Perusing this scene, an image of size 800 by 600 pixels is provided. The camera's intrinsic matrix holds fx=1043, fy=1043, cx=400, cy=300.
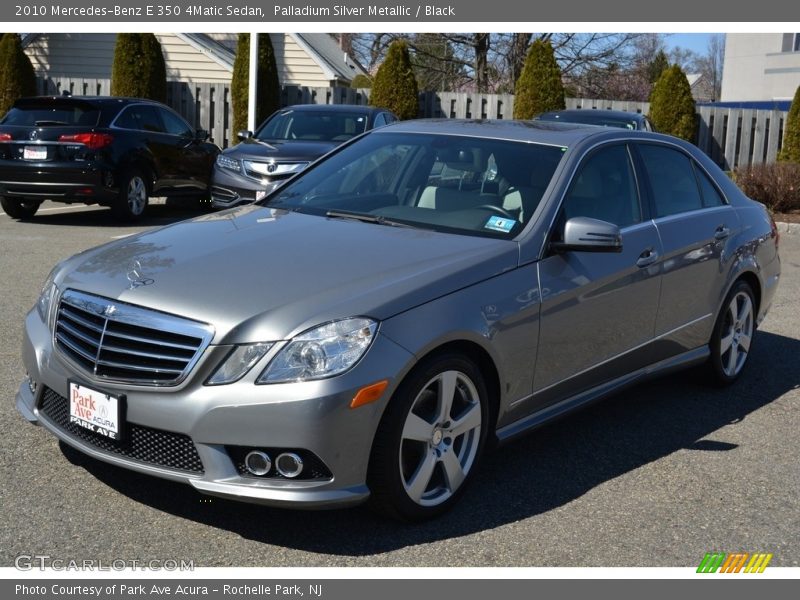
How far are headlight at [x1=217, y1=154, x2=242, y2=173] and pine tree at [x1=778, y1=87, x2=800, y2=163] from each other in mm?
14246

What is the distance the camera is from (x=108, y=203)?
13555mm

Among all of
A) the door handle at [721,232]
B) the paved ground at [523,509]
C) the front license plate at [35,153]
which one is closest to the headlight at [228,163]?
the front license plate at [35,153]

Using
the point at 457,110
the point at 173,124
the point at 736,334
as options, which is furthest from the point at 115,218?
the point at 457,110

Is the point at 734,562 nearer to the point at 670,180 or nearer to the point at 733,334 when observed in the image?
the point at 670,180

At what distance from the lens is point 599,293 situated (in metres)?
5.13

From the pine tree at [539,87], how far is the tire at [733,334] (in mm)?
17939

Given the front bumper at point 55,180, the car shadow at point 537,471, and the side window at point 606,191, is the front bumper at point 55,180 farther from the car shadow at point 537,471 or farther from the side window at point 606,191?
the side window at point 606,191

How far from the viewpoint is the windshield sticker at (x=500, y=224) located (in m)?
4.96

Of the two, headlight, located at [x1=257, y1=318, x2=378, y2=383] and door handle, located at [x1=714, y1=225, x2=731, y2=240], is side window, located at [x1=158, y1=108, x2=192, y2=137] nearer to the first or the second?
door handle, located at [x1=714, y1=225, x2=731, y2=240]

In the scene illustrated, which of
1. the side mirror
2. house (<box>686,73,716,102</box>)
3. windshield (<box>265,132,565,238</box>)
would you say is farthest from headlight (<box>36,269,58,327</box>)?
house (<box>686,73,716,102</box>)

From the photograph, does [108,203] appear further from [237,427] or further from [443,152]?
[237,427]

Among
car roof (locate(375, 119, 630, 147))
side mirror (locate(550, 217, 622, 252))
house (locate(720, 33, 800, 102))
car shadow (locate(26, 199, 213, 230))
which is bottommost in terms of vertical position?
car shadow (locate(26, 199, 213, 230))

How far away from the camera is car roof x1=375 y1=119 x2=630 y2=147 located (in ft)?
18.2

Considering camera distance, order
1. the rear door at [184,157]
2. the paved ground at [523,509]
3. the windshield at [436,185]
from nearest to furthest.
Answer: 1. the paved ground at [523,509]
2. the windshield at [436,185]
3. the rear door at [184,157]
